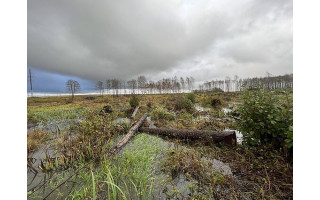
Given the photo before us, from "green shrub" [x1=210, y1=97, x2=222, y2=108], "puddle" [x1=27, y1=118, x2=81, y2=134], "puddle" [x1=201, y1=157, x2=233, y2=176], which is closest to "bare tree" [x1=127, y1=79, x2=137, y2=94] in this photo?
"green shrub" [x1=210, y1=97, x2=222, y2=108]

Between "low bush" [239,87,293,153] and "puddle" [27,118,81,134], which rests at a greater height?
"low bush" [239,87,293,153]

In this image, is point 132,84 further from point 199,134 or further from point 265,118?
point 265,118

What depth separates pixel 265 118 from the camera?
295cm

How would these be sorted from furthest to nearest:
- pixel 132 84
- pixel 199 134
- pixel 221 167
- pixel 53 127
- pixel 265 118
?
pixel 132 84 < pixel 53 127 < pixel 199 134 < pixel 265 118 < pixel 221 167

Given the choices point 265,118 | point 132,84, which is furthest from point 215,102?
point 132,84

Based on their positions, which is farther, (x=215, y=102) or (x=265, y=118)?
(x=215, y=102)

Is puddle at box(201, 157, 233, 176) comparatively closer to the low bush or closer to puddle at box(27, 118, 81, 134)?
the low bush

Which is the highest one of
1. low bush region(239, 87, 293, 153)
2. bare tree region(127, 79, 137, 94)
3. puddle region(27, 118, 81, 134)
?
bare tree region(127, 79, 137, 94)

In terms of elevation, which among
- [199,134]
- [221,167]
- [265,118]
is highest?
[265,118]

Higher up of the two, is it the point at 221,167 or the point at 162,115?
the point at 162,115

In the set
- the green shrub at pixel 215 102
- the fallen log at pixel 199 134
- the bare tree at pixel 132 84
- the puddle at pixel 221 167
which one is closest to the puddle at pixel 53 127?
the fallen log at pixel 199 134

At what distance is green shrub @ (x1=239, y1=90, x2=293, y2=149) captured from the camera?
2.75m

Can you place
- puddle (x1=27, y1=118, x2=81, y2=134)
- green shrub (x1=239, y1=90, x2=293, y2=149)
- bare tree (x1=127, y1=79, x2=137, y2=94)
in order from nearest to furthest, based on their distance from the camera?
1. green shrub (x1=239, y1=90, x2=293, y2=149)
2. puddle (x1=27, y1=118, x2=81, y2=134)
3. bare tree (x1=127, y1=79, x2=137, y2=94)
